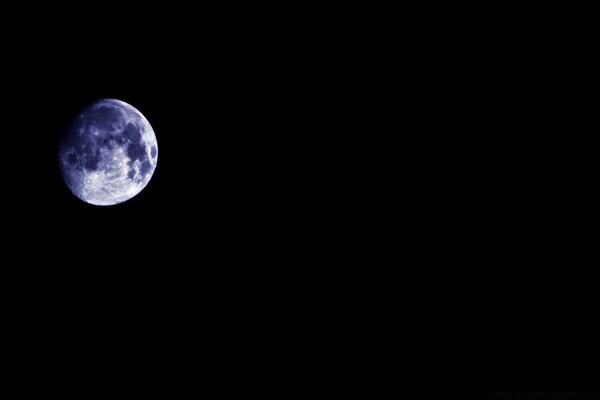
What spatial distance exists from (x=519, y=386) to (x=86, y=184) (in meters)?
6.04

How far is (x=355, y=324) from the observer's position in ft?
17.1

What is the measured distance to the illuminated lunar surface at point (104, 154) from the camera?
3188 mm

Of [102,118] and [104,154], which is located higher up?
[102,118]

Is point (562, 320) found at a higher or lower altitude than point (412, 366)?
higher

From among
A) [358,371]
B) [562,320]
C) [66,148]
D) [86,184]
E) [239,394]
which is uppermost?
[562,320]

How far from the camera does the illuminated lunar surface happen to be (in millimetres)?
3188

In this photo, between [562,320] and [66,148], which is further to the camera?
[562,320]

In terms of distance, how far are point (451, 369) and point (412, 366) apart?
567 mm

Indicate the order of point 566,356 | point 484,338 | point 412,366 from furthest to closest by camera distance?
point 412,366 → point 484,338 → point 566,356

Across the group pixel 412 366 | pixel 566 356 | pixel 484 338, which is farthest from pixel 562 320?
pixel 412 366

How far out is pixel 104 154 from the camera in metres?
3.17

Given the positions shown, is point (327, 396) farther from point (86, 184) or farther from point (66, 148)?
point (66, 148)

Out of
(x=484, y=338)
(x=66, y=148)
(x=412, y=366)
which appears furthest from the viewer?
(x=412, y=366)

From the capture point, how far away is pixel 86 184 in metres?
3.31
